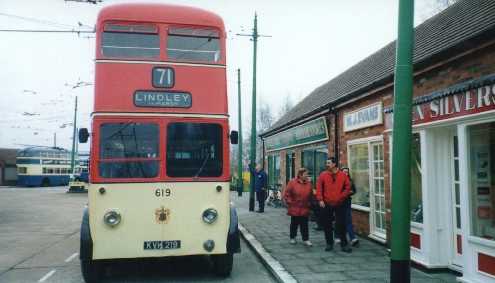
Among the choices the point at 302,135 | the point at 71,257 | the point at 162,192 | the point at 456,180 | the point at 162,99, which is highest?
the point at 302,135

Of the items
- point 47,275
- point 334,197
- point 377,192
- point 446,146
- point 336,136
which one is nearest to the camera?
point 446,146

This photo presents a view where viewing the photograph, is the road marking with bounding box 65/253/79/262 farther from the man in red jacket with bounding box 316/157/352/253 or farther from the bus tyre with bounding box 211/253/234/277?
the man in red jacket with bounding box 316/157/352/253

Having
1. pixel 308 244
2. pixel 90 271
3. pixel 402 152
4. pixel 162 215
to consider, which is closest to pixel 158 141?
pixel 162 215

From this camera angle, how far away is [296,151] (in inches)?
659

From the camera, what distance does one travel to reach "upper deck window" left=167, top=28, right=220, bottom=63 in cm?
704

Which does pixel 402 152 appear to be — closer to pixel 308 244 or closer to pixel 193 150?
pixel 193 150

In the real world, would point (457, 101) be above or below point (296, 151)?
above

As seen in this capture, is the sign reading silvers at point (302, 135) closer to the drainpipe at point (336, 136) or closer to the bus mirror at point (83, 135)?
the drainpipe at point (336, 136)

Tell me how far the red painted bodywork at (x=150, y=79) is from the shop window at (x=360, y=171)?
4.71 m

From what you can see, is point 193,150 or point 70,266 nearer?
point 193,150

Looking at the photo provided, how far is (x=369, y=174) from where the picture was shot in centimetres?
1023

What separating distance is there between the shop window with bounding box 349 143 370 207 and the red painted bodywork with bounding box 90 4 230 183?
15.4 ft

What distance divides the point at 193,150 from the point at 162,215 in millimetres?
1077

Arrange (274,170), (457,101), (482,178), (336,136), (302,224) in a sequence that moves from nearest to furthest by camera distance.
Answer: (482,178)
(457,101)
(302,224)
(336,136)
(274,170)
